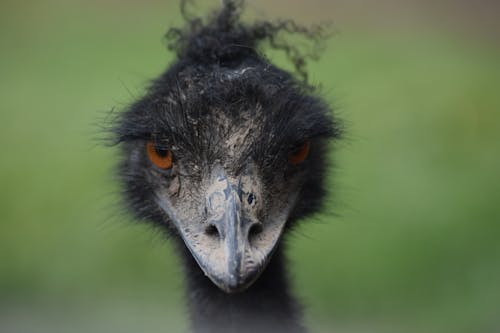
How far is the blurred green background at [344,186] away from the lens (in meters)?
3.93

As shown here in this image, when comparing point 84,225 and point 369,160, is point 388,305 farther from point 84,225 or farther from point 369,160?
point 84,225

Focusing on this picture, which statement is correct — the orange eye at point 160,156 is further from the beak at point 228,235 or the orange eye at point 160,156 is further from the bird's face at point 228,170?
the beak at point 228,235

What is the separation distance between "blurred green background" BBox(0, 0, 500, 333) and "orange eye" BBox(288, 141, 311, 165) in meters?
0.40

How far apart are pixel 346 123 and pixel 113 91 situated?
273 cm

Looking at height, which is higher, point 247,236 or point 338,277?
point 247,236

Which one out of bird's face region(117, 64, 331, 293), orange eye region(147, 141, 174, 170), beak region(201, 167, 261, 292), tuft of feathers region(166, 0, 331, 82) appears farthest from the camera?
tuft of feathers region(166, 0, 331, 82)

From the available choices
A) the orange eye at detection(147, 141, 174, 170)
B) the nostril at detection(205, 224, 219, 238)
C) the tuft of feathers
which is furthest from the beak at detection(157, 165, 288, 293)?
the tuft of feathers

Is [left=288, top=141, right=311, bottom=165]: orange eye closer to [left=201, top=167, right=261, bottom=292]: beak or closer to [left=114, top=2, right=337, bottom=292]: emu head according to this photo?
[left=114, top=2, right=337, bottom=292]: emu head

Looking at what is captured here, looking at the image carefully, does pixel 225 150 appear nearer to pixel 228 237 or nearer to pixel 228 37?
pixel 228 237

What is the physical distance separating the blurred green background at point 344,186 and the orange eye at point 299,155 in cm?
40

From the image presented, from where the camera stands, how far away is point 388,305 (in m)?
4.07

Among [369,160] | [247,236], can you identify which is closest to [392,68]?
[369,160]

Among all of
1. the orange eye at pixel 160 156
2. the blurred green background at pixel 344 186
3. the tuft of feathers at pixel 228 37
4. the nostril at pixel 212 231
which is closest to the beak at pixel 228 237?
the nostril at pixel 212 231

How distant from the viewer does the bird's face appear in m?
1.88
